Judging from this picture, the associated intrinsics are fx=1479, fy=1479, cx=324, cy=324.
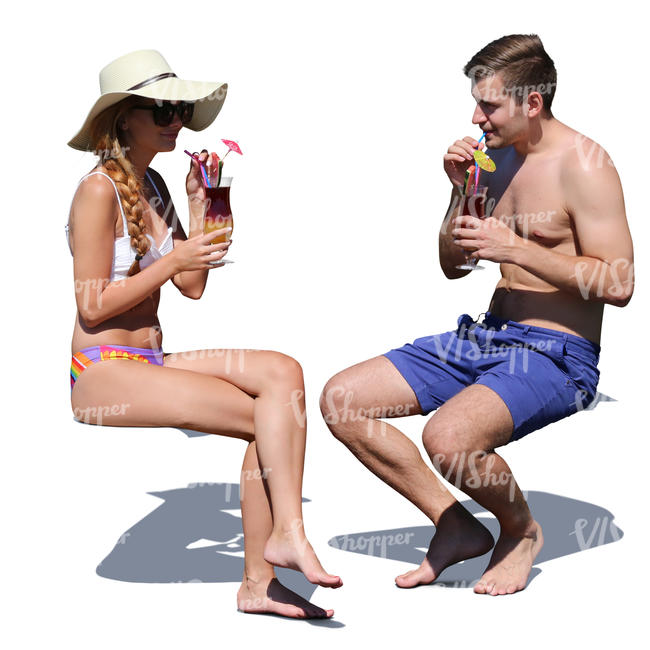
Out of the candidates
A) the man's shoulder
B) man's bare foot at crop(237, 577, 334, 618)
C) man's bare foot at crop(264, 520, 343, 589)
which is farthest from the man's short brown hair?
man's bare foot at crop(237, 577, 334, 618)

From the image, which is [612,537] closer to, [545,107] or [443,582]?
[443,582]

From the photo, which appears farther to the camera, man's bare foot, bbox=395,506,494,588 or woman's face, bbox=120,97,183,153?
man's bare foot, bbox=395,506,494,588

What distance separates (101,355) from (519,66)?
7.92 ft

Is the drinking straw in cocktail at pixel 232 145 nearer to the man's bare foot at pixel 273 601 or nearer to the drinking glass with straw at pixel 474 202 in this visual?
the drinking glass with straw at pixel 474 202

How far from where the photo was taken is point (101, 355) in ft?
22.6

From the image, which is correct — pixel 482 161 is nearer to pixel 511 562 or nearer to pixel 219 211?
pixel 219 211

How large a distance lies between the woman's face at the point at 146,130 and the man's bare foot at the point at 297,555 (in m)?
1.88

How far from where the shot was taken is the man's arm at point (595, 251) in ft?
22.6

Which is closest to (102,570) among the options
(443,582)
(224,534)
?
(224,534)

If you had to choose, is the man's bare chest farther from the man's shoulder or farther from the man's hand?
the man's hand

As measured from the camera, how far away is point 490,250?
6.87 meters

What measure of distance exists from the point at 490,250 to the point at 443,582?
1671mm

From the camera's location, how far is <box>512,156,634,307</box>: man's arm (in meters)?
6.88

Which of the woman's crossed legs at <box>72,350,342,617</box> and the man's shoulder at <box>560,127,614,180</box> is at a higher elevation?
the man's shoulder at <box>560,127,614,180</box>
